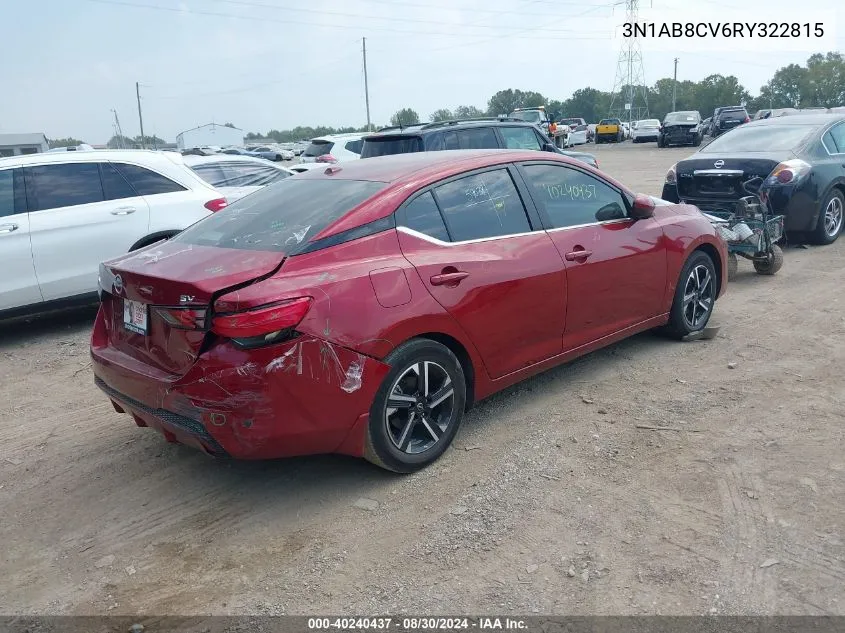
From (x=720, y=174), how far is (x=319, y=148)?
40.5 ft

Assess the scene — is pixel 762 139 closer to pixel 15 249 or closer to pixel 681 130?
pixel 15 249

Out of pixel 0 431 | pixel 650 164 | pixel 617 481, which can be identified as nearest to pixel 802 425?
pixel 617 481

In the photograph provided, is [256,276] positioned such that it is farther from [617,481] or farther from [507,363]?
[617,481]

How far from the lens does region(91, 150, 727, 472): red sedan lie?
3.29m

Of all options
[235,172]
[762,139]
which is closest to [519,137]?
[762,139]

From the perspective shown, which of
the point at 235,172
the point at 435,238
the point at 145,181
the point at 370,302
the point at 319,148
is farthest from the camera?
the point at 319,148

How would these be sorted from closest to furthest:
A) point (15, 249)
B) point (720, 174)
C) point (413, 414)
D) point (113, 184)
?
point (413, 414)
point (15, 249)
point (113, 184)
point (720, 174)

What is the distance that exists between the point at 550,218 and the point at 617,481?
172 centimetres

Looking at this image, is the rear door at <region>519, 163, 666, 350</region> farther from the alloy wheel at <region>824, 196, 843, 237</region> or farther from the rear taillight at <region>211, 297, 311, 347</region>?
the alloy wheel at <region>824, 196, 843, 237</region>

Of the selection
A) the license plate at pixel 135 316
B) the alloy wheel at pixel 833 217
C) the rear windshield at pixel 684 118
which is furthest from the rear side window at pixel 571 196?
the rear windshield at pixel 684 118

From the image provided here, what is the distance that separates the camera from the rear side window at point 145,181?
7297 millimetres

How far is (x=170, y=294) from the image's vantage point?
3383 mm

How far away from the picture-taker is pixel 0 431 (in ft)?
15.7

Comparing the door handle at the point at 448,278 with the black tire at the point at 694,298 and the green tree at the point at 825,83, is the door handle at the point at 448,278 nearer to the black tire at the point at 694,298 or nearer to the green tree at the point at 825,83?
the black tire at the point at 694,298
